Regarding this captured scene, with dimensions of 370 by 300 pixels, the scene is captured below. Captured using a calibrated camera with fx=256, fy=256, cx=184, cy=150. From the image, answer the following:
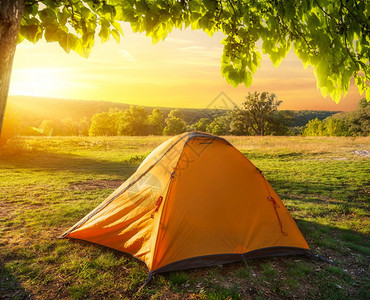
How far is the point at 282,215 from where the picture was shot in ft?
15.9

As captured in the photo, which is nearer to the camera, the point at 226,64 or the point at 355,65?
the point at 355,65

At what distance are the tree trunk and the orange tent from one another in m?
2.94

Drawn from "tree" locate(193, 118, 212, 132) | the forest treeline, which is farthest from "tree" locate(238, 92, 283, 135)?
"tree" locate(193, 118, 212, 132)

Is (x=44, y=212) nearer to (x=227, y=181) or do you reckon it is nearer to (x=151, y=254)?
(x=151, y=254)

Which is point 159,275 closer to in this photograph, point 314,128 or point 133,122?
point 133,122

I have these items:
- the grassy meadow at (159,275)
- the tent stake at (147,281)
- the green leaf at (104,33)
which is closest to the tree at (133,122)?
the grassy meadow at (159,275)

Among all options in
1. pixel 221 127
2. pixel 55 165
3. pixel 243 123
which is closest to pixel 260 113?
pixel 243 123

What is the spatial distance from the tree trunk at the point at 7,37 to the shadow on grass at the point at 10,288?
2875 millimetres

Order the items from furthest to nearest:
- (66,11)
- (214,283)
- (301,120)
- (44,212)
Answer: (301,120), (44,212), (214,283), (66,11)

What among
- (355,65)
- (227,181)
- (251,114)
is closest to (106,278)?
(227,181)

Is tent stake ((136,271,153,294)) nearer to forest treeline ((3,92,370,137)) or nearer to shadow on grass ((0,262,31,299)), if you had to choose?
shadow on grass ((0,262,31,299))

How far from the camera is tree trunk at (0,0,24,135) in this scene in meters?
1.84

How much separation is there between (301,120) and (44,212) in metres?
125

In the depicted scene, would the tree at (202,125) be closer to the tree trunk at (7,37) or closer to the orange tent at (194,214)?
the orange tent at (194,214)
